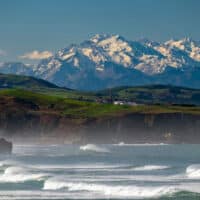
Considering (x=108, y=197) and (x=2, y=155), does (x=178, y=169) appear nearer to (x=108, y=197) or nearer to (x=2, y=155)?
(x=108, y=197)

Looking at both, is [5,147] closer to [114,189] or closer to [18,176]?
[18,176]

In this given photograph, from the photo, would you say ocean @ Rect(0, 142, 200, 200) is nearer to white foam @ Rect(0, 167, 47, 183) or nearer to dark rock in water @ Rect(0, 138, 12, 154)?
white foam @ Rect(0, 167, 47, 183)

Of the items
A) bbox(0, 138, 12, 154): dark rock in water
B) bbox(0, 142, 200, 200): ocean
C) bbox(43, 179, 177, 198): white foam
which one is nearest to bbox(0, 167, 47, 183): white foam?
bbox(0, 142, 200, 200): ocean

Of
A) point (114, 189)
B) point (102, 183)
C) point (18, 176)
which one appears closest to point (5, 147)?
point (18, 176)

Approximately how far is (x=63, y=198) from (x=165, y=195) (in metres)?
8.54

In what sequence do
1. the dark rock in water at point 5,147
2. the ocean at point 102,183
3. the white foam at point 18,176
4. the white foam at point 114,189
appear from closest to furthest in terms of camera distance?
the white foam at point 114,189 → the ocean at point 102,183 → the white foam at point 18,176 → the dark rock in water at point 5,147

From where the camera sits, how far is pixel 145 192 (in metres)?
70.5

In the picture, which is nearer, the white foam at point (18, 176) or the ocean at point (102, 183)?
the ocean at point (102, 183)

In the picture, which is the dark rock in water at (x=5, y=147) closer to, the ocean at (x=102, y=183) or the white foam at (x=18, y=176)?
the ocean at (x=102, y=183)

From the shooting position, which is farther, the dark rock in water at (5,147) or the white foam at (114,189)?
the dark rock in water at (5,147)

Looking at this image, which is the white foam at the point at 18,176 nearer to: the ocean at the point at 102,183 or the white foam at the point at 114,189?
the ocean at the point at 102,183

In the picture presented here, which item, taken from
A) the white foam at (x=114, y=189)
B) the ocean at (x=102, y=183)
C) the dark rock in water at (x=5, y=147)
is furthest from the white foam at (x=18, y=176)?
the dark rock in water at (x=5, y=147)

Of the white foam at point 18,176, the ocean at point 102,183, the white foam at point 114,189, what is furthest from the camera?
the white foam at point 18,176

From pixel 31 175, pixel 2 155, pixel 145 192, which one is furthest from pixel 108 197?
pixel 2 155
